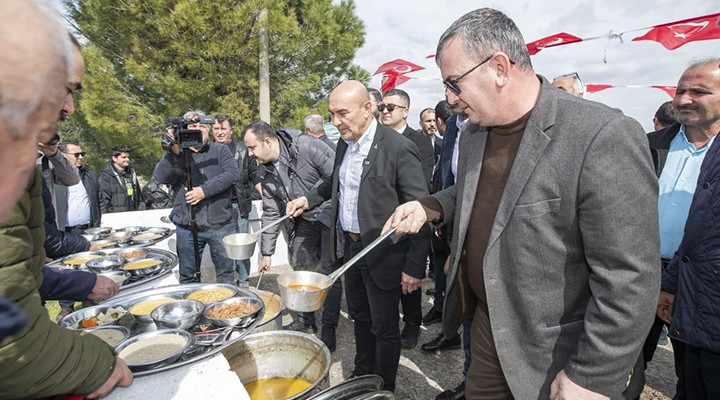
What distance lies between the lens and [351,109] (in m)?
2.58

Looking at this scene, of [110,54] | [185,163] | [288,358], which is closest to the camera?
[288,358]

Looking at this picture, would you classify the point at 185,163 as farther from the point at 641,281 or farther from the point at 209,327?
the point at 641,281

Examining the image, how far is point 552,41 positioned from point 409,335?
20.3 feet

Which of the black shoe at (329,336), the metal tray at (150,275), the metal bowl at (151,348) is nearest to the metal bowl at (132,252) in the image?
the metal tray at (150,275)

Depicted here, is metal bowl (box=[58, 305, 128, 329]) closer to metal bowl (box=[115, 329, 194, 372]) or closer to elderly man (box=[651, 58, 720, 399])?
metal bowl (box=[115, 329, 194, 372])

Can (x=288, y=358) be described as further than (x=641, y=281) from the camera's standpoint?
Yes

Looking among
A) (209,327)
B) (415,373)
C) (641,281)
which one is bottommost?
(415,373)

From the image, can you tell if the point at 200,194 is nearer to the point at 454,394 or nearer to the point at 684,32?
the point at 454,394

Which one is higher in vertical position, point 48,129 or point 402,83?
point 402,83

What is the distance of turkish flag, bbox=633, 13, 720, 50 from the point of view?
5.14 meters

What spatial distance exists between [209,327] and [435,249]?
278 centimetres

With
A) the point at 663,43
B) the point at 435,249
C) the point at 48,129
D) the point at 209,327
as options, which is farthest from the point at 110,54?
the point at 663,43

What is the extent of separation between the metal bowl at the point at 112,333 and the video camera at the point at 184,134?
201 centimetres

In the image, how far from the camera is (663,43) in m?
5.68
